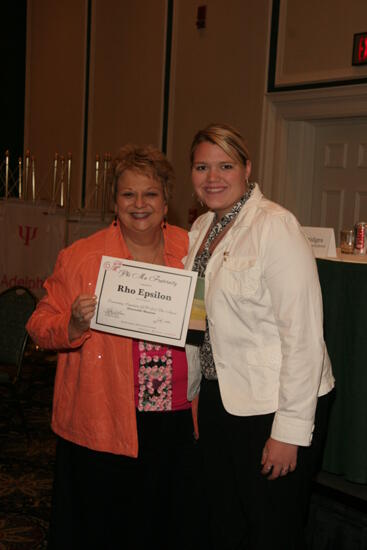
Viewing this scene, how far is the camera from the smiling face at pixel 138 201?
2.13 meters

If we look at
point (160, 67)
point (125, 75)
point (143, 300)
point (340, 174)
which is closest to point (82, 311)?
point (143, 300)

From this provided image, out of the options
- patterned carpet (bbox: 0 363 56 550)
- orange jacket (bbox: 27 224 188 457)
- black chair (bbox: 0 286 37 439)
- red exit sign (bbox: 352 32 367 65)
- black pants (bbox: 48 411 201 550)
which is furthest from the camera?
red exit sign (bbox: 352 32 367 65)

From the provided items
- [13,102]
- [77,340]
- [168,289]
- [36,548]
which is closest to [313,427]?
[168,289]

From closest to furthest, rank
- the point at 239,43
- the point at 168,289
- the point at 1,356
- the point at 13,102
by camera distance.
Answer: the point at 168,289 → the point at 1,356 → the point at 239,43 → the point at 13,102

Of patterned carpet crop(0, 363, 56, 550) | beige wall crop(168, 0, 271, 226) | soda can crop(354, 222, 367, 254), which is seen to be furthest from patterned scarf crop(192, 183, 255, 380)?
beige wall crop(168, 0, 271, 226)

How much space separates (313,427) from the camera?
5.90ft

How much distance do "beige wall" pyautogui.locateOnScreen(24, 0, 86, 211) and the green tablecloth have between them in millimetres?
6285

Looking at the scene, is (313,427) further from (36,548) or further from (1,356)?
(1,356)

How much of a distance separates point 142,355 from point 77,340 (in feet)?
0.77

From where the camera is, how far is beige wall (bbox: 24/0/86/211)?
857cm

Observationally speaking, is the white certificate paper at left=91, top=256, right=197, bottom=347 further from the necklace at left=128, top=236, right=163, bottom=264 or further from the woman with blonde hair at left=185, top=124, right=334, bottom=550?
the necklace at left=128, top=236, right=163, bottom=264

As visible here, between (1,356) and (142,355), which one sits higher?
(142,355)

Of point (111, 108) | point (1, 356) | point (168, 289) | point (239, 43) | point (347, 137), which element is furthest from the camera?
point (111, 108)

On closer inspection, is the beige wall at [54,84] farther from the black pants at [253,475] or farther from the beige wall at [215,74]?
the black pants at [253,475]
